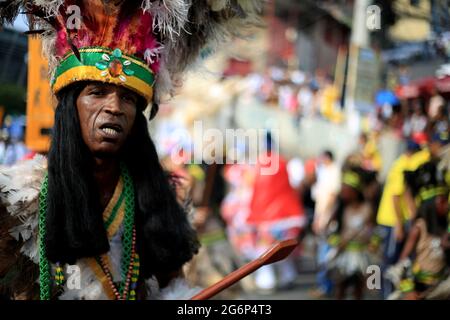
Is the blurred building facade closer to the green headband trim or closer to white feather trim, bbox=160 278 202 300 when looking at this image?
the green headband trim

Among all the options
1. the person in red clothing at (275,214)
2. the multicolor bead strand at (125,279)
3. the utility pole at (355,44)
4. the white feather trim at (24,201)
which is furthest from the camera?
the person in red clothing at (275,214)

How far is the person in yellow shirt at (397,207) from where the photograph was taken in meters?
6.55

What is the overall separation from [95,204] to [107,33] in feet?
2.15

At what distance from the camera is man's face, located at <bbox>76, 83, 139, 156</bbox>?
2.90 m

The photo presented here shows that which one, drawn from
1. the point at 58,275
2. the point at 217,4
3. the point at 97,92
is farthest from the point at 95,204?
the point at 217,4

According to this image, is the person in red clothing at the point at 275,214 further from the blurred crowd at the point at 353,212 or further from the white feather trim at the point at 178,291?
the white feather trim at the point at 178,291

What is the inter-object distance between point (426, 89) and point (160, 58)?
7429 millimetres

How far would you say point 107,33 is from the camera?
2.96 m

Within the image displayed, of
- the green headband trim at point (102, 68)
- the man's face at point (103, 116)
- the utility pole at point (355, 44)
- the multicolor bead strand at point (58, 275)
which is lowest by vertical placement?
the multicolor bead strand at point (58, 275)

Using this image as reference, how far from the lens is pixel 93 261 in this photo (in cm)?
304

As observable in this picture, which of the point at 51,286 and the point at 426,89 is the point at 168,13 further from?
the point at 426,89

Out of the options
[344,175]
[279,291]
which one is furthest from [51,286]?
[279,291]

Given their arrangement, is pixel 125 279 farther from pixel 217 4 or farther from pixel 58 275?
pixel 217 4

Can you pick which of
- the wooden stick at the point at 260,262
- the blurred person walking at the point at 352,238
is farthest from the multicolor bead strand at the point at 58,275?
the blurred person walking at the point at 352,238
